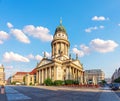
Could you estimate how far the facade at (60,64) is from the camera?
99.8m

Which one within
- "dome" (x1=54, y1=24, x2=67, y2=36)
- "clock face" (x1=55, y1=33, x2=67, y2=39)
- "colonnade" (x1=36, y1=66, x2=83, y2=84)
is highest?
"dome" (x1=54, y1=24, x2=67, y2=36)

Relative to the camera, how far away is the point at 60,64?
10212 centimetres

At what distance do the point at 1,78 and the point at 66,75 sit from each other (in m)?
77.8

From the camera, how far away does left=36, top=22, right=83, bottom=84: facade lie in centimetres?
9975

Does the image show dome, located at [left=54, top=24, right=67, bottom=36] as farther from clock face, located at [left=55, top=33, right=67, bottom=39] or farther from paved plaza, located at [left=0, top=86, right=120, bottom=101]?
paved plaza, located at [left=0, top=86, right=120, bottom=101]

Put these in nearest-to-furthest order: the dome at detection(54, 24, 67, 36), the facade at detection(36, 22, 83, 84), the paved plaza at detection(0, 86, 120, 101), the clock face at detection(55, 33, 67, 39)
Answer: the paved plaza at detection(0, 86, 120, 101), the facade at detection(36, 22, 83, 84), the clock face at detection(55, 33, 67, 39), the dome at detection(54, 24, 67, 36)

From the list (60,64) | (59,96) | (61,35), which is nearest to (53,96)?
(59,96)

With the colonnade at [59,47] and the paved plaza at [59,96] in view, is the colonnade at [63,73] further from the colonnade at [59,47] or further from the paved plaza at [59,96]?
the paved plaza at [59,96]

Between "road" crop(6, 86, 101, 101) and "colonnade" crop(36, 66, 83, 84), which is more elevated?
"colonnade" crop(36, 66, 83, 84)

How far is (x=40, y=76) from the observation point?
116m

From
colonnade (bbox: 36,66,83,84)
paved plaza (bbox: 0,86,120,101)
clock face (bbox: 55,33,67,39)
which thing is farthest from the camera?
clock face (bbox: 55,33,67,39)

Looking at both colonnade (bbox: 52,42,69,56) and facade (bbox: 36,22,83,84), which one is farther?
colonnade (bbox: 52,42,69,56)

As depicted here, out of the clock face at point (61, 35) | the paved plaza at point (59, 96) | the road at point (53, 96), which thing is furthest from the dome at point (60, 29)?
the road at point (53, 96)

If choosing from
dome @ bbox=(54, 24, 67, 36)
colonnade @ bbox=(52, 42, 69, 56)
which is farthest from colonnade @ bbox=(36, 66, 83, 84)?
dome @ bbox=(54, 24, 67, 36)
